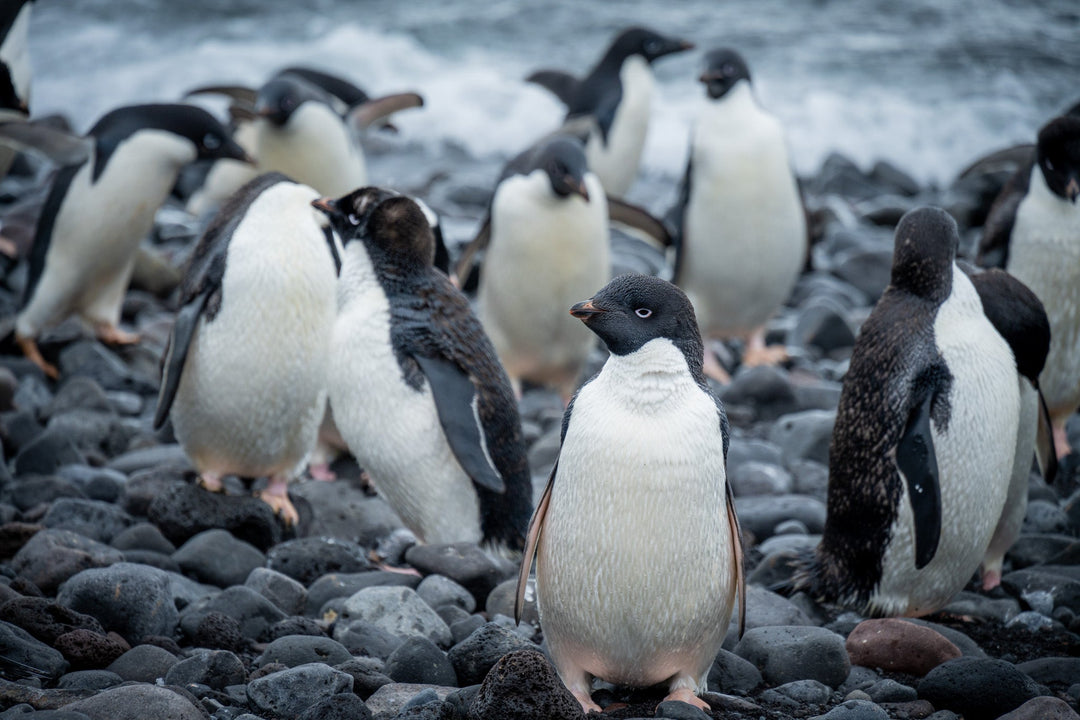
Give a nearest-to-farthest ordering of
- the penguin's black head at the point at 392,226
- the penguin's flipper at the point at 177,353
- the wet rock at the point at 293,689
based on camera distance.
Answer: the wet rock at the point at 293,689 < the penguin's black head at the point at 392,226 < the penguin's flipper at the point at 177,353

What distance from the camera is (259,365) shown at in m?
4.62

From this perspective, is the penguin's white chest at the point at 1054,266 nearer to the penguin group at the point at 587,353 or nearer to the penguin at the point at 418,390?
the penguin group at the point at 587,353

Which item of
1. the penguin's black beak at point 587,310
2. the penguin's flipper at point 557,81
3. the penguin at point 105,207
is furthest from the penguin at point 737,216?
the penguin's flipper at point 557,81

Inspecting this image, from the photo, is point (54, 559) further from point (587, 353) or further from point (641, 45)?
point (641, 45)

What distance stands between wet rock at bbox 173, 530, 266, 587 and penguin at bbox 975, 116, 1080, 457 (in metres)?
3.51

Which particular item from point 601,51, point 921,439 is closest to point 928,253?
point 921,439

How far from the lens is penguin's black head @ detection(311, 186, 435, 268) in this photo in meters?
4.30

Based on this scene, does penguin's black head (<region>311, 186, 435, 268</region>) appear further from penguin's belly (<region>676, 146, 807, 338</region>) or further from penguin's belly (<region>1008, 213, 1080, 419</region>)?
penguin's belly (<region>676, 146, 807, 338</region>)

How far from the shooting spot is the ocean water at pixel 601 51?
51.2 feet

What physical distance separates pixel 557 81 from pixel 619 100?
1660mm

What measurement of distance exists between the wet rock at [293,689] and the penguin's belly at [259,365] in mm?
1814

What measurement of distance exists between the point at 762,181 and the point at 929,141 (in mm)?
9022

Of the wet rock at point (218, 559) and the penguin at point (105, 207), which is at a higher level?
the penguin at point (105, 207)

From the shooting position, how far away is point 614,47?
1005 cm
